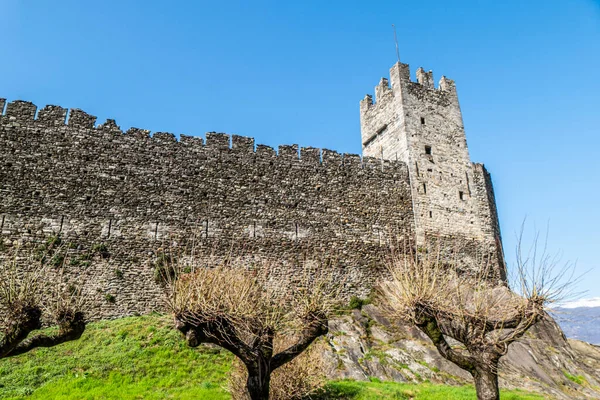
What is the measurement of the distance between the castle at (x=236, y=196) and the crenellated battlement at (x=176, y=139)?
45mm

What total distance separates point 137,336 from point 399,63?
1763 cm

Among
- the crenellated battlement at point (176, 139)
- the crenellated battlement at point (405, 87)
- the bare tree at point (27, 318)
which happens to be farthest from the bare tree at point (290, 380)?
the crenellated battlement at point (405, 87)

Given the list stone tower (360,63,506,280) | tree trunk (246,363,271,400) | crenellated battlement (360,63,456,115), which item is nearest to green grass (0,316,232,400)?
tree trunk (246,363,271,400)

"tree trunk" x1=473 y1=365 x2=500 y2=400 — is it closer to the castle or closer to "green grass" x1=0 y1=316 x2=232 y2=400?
"green grass" x1=0 y1=316 x2=232 y2=400

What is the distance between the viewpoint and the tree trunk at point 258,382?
9.77 m

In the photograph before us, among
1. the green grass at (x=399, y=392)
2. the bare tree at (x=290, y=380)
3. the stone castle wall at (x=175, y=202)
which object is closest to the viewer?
the bare tree at (x=290, y=380)

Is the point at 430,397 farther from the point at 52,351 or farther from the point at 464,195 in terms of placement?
the point at 464,195

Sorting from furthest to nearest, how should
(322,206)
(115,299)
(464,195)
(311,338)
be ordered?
(464,195) → (322,206) → (115,299) → (311,338)

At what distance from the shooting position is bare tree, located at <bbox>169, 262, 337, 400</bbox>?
9875 mm

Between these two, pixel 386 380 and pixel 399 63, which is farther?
pixel 399 63

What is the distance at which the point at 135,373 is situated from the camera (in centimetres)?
1217

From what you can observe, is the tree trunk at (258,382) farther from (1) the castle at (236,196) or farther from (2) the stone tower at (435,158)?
(2) the stone tower at (435,158)

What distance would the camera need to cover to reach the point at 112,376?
11883 millimetres

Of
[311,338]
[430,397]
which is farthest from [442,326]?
[311,338]
